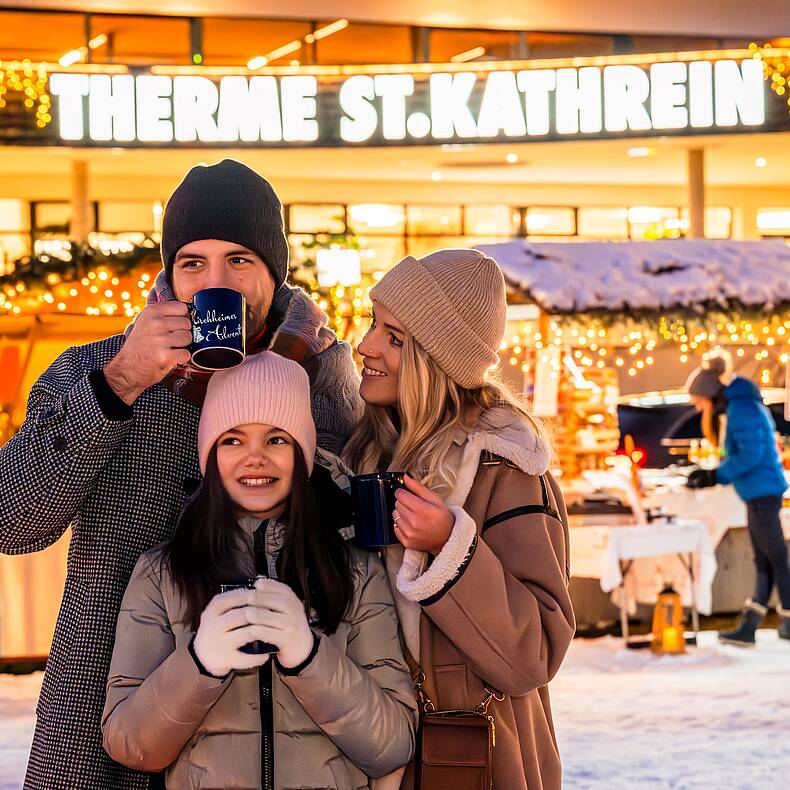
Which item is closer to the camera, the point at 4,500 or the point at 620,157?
the point at 4,500

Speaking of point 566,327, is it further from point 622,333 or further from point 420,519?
point 420,519

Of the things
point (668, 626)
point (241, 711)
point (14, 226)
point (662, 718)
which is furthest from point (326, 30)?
point (241, 711)

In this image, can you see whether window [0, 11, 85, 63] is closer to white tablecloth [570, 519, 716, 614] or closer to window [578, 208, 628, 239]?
window [578, 208, 628, 239]

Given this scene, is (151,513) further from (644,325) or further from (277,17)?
(277,17)

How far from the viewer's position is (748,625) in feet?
24.8

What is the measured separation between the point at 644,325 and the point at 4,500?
22.3 ft

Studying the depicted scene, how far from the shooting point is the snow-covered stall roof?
8.20 metres

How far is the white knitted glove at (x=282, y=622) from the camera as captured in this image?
1.77 meters

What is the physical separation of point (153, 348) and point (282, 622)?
1.40 feet

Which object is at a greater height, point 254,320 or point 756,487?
point 254,320

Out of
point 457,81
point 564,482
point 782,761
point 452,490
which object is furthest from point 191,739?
point 457,81

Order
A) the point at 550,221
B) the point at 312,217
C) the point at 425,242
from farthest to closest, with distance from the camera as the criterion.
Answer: the point at 550,221 < the point at 425,242 < the point at 312,217

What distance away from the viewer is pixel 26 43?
18.8 m

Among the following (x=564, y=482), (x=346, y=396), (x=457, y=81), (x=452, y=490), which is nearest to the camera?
(x=452, y=490)
